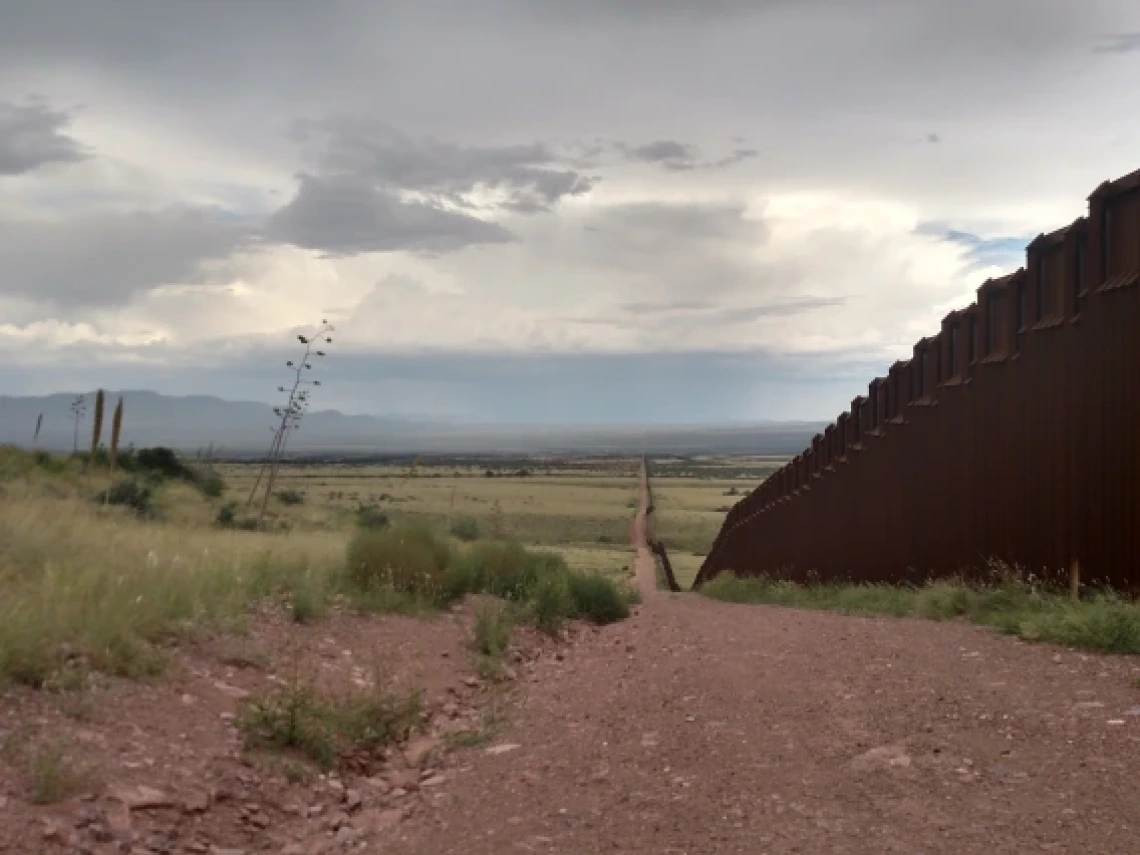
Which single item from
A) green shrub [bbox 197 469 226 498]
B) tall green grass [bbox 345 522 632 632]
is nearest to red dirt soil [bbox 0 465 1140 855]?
tall green grass [bbox 345 522 632 632]

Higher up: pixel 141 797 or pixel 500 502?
pixel 141 797

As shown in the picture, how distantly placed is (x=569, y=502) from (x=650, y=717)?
6785 cm

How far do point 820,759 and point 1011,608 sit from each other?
5981 millimetres

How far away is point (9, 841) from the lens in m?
5.11

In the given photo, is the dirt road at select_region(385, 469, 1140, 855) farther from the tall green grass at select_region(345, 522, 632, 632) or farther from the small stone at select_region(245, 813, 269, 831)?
the tall green grass at select_region(345, 522, 632, 632)

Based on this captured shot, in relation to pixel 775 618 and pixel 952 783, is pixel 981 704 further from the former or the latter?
pixel 775 618

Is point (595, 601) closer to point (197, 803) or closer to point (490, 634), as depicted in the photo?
point (490, 634)

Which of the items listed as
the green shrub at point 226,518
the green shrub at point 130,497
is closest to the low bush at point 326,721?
the green shrub at point 130,497

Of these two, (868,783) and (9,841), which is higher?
(868,783)

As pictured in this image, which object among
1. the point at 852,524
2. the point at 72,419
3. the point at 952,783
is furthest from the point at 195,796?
the point at 72,419

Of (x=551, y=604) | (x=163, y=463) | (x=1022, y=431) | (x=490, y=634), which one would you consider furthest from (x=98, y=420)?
(x=163, y=463)

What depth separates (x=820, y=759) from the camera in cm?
662

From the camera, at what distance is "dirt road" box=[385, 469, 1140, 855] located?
5387 millimetres

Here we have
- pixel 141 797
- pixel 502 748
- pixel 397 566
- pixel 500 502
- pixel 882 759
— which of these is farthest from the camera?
pixel 500 502
